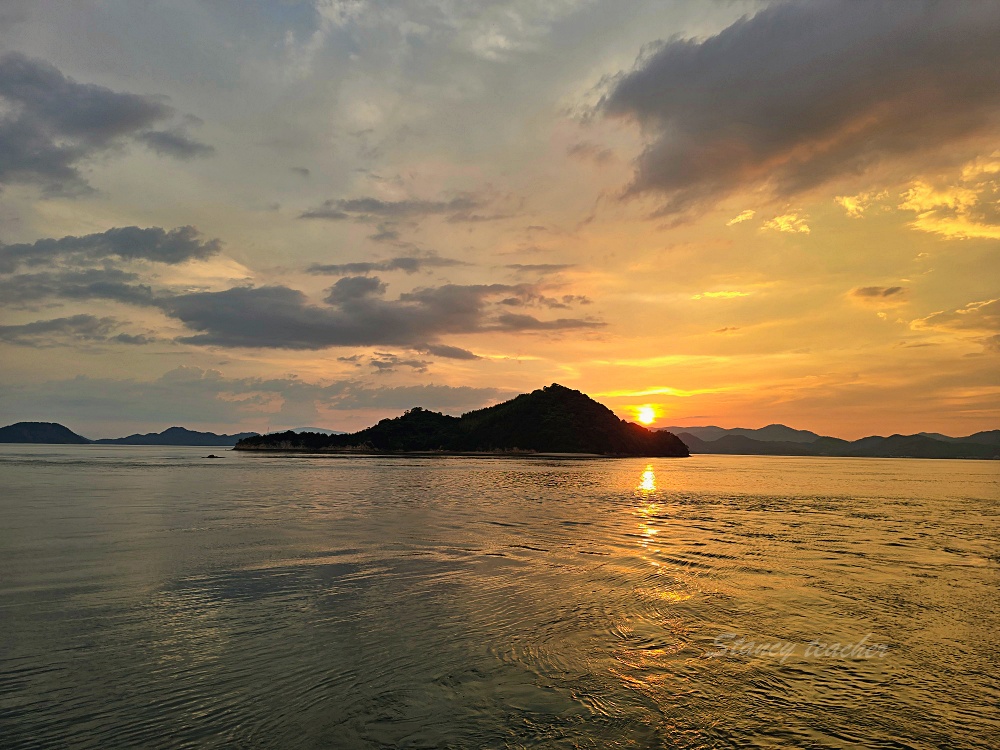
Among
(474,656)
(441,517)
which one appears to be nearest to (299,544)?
(441,517)

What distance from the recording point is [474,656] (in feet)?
42.7

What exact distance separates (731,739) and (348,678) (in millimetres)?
7284

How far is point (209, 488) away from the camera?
64562 millimetres

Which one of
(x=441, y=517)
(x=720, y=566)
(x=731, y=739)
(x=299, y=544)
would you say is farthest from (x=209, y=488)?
(x=731, y=739)

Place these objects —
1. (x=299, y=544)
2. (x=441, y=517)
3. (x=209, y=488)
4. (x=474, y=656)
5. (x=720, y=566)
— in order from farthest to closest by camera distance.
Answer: (x=209, y=488)
(x=441, y=517)
(x=299, y=544)
(x=720, y=566)
(x=474, y=656)

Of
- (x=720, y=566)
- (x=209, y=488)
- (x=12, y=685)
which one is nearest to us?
(x=12, y=685)

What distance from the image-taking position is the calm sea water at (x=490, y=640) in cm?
973

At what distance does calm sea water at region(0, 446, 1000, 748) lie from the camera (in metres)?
9.73

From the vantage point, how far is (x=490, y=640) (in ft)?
46.4

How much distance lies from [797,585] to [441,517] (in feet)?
78.5

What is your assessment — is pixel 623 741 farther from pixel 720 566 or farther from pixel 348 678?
pixel 720 566

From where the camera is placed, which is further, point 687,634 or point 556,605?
point 556,605

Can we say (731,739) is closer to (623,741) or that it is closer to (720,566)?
(623,741)

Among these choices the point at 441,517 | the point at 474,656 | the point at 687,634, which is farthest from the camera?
the point at 441,517
